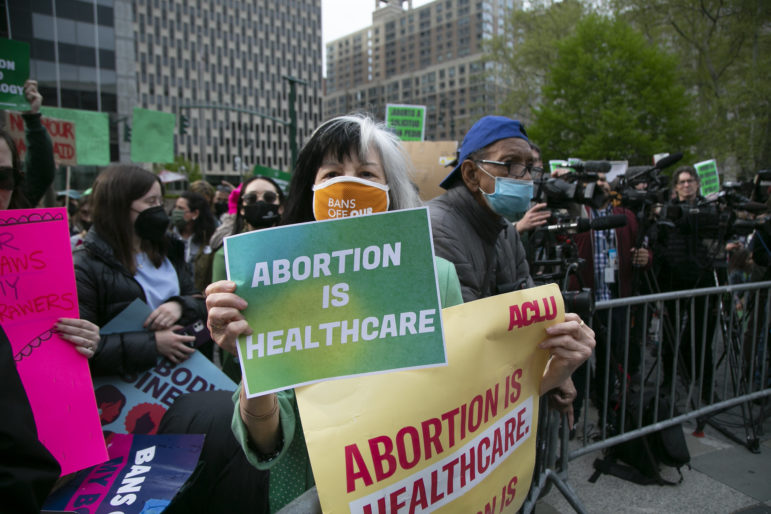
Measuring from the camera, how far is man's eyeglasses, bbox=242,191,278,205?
3590 millimetres

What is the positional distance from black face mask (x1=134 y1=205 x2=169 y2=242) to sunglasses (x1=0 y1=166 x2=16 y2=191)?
0.73m

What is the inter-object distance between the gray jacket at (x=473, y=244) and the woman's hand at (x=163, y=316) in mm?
1262

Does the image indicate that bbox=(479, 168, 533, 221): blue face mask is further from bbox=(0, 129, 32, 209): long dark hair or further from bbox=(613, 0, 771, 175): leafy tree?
bbox=(613, 0, 771, 175): leafy tree

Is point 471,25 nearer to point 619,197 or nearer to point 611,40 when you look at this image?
point 611,40

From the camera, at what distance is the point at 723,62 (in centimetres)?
2403

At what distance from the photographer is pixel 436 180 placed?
624 cm

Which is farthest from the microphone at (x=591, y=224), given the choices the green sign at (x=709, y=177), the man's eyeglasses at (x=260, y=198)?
the green sign at (x=709, y=177)

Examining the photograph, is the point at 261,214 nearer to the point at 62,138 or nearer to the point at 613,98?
the point at 62,138

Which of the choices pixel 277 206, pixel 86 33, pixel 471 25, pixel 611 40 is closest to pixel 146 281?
pixel 277 206

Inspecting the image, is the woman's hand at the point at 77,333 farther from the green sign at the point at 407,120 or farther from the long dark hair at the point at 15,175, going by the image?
the green sign at the point at 407,120

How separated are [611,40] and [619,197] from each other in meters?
24.8

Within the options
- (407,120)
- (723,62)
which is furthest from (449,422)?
(723,62)

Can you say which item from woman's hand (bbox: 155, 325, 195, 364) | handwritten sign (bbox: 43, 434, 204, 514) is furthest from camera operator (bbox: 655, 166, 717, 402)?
handwritten sign (bbox: 43, 434, 204, 514)

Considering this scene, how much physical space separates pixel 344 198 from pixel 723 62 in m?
29.3
